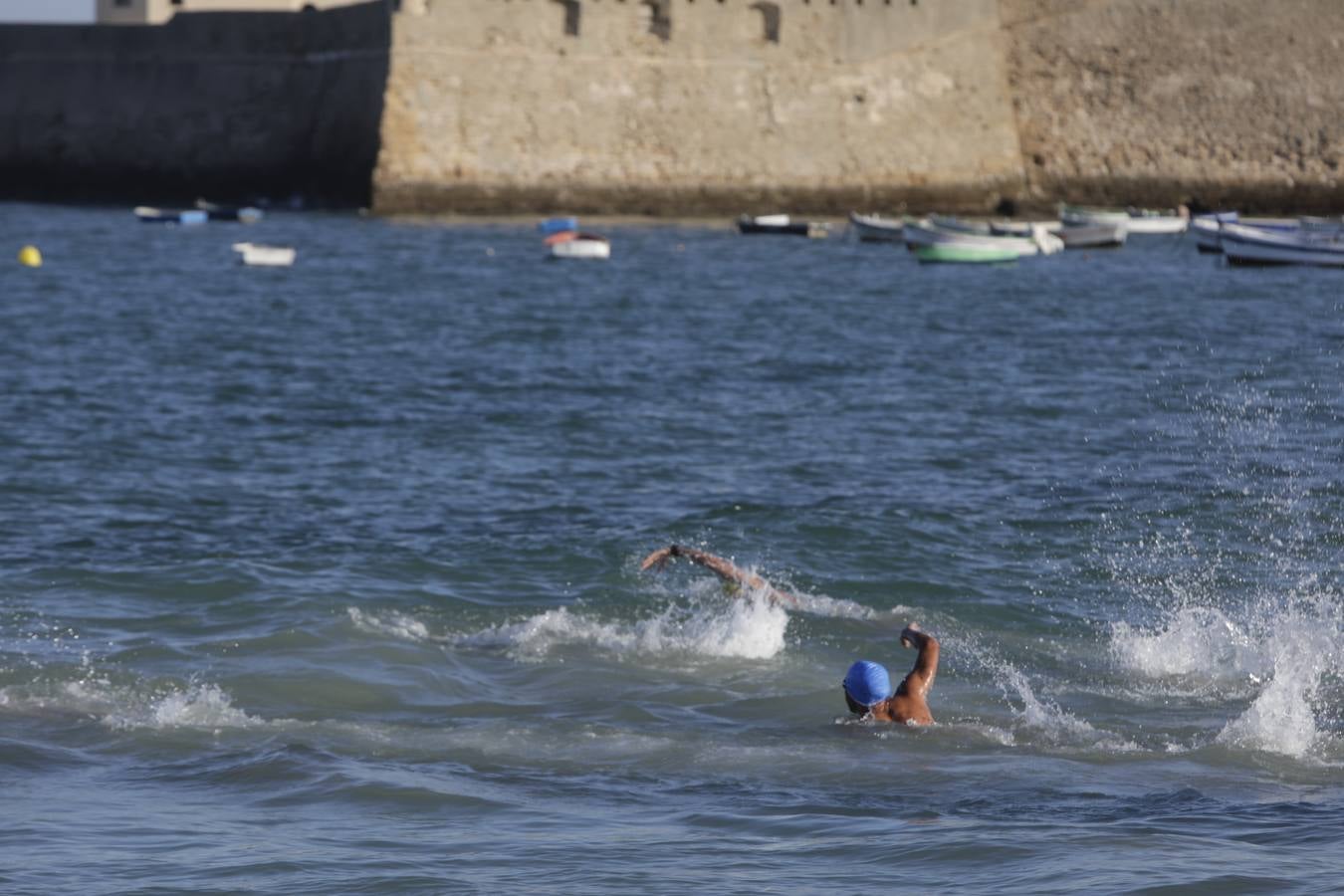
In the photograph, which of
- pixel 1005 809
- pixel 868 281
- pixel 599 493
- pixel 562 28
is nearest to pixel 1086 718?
pixel 1005 809

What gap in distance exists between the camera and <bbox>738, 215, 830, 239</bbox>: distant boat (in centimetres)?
4450

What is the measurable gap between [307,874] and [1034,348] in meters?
17.8

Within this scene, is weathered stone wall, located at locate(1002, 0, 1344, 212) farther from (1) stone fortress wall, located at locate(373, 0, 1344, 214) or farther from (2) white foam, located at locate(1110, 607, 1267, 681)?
(2) white foam, located at locate(1110, 607, 1267, 681)

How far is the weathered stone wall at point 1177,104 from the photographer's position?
52.0 meters

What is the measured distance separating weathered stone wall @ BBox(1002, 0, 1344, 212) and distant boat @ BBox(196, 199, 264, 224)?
→ 19.4 meters

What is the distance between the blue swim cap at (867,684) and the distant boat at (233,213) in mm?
38248

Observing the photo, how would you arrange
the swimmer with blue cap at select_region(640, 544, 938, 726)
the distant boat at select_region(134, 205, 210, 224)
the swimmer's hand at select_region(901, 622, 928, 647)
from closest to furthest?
the swimmer's hand at select_region(901, 622, 928, 647), the swimmer with blue cap at select_region(640, 544, 938, 726), the distant boat at select_region(134, 205, 210, 224)

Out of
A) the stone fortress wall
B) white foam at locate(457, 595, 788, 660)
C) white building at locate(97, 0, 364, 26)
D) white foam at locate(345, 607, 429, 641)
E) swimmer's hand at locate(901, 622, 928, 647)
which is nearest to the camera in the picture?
swimmer's hand at locate(901, 622, 928, 647)

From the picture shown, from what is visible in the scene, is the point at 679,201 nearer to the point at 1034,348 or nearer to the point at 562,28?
the point at 562,28

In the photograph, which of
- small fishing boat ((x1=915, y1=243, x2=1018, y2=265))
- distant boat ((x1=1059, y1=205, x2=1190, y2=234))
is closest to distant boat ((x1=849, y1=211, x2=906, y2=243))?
distant boat ((x1=1059, y1=205, x2=1190, y2=234))

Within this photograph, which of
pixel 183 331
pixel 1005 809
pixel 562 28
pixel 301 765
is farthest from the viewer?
pixel 562 28

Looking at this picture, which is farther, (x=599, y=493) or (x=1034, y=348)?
(x=1034, y=348)

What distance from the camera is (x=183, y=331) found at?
2527cm

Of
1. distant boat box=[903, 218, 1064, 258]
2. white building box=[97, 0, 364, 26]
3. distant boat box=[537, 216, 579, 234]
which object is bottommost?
distant boat box=[903, 218, 1064, 258]
